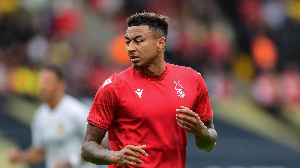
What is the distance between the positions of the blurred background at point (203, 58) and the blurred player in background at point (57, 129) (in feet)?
12.0

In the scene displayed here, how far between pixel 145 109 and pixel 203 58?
948 centimetres

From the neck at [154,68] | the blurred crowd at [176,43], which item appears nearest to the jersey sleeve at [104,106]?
the neck at [154,68]

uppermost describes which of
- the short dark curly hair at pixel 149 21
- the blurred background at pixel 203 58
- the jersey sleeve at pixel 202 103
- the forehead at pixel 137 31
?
the blurred background at pixel 203 58

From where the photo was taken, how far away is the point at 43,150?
25.6 ft

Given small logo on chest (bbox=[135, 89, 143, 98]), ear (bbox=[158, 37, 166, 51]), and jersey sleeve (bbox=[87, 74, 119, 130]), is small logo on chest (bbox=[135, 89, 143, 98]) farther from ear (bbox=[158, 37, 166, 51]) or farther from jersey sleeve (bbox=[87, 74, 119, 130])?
ear (bbox=[158, 37, 166, 51])

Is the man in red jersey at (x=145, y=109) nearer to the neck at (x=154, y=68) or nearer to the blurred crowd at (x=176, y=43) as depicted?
the neck at (x=154, y=68)

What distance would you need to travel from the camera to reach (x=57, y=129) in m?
7.71

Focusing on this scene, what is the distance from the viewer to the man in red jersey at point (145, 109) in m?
4.87

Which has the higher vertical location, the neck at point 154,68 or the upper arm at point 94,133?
the neck at point 154,68

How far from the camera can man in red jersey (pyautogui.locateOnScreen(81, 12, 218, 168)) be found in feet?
16.0

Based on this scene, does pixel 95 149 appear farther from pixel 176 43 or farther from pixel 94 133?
pixel 176 43

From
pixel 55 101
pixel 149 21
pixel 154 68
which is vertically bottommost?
pixel 154 68

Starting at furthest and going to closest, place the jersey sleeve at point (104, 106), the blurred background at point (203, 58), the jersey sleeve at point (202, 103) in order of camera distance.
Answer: the blurred background at point (203, 58) < the jersey sleeve at point (202, 103) < the jersey sleeve at point (104, 106)

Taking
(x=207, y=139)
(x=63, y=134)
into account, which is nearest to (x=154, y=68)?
(x=207, y=139)
